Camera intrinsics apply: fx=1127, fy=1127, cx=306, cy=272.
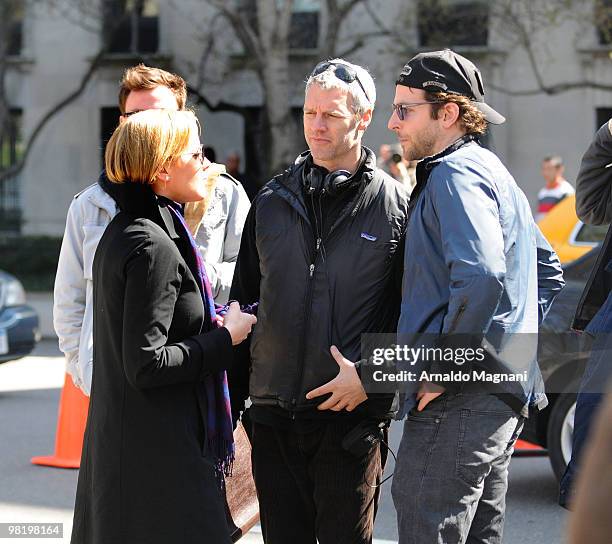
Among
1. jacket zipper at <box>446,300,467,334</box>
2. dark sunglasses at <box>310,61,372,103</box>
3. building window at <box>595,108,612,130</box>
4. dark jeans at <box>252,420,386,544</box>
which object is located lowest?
building window at <box>595,108,612,130</box>

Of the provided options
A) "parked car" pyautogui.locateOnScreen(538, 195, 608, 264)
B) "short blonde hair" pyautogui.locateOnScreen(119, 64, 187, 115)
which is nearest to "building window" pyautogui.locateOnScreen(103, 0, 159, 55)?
"parked car" pyautogui.locateOnScreen(538, 195, 608, 264)

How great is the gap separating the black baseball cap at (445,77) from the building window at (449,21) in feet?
58.9

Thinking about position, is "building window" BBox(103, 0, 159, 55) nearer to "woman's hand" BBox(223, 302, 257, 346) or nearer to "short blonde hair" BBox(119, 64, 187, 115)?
"short blonde hair" BBox(119, 64, 187, 115)

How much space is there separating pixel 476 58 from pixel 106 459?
21235 millimetres

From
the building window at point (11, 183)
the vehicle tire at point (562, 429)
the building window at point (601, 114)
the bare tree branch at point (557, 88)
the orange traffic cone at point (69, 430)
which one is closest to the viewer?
the vehicle tire at point (562, 429)

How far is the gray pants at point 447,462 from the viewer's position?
124 inches

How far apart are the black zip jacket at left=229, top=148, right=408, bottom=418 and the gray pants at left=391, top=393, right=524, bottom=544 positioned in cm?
42

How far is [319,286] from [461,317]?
64cm

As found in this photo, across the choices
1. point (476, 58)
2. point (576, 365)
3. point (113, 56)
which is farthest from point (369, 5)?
point (576, 365)

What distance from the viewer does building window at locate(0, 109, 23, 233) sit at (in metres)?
26.0

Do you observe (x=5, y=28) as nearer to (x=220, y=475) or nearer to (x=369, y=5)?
(x=369, y=5)

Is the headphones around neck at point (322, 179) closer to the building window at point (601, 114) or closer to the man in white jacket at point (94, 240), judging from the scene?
the man in white jacket at point (94, 240)

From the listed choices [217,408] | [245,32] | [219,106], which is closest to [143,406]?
[217,408]

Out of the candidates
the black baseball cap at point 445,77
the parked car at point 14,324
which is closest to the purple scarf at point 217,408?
the black baseball cap at point 445,77
